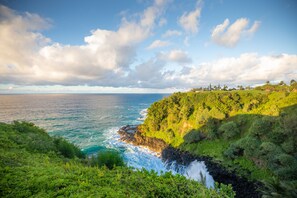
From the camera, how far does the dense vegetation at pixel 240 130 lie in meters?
29.7

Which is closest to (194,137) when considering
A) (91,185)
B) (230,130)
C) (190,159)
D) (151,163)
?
(190,159)

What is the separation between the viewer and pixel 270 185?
20.6 metres

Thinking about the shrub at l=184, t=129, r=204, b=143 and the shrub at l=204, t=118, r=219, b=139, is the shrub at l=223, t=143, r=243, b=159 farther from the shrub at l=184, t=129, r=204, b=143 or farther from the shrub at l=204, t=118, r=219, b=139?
the shrub at l=184, t=129, r=204, b=143

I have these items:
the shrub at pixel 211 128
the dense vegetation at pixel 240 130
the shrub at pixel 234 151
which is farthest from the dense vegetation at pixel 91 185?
the shrub at pixel 211 128

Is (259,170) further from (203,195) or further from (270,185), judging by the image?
(203,195)

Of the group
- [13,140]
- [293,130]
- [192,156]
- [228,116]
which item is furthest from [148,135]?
[13,140]

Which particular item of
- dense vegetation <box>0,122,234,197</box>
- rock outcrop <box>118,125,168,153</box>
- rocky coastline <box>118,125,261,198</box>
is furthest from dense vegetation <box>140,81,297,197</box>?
dense vegetation <box>0,122,234,197</box>

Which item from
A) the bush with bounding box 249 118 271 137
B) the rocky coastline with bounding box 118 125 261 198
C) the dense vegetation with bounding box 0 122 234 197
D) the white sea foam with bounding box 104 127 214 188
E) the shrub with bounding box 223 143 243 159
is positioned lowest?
the white sea foam with bounding box 104 127 214 188

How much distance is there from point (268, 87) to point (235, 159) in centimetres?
4799

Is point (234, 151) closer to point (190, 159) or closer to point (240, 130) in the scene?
point (240, 130)

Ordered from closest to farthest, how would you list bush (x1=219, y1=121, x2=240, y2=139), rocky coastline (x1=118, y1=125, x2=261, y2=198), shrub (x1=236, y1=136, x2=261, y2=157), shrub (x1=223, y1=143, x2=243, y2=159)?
rocky coastline (x1=118, y1=125, x2=261, y2=198) < shrub (x1=236, y1=136, x2=261, y2=157) < shrub (x1=223, y1=143, x2=243, y2=159) < bush (x1=219, y1=121, x2=240, y2=139)

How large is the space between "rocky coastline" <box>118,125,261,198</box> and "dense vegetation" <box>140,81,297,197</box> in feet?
5.93

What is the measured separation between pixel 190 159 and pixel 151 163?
9496 millimetres

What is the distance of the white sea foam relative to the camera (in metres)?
36.2
